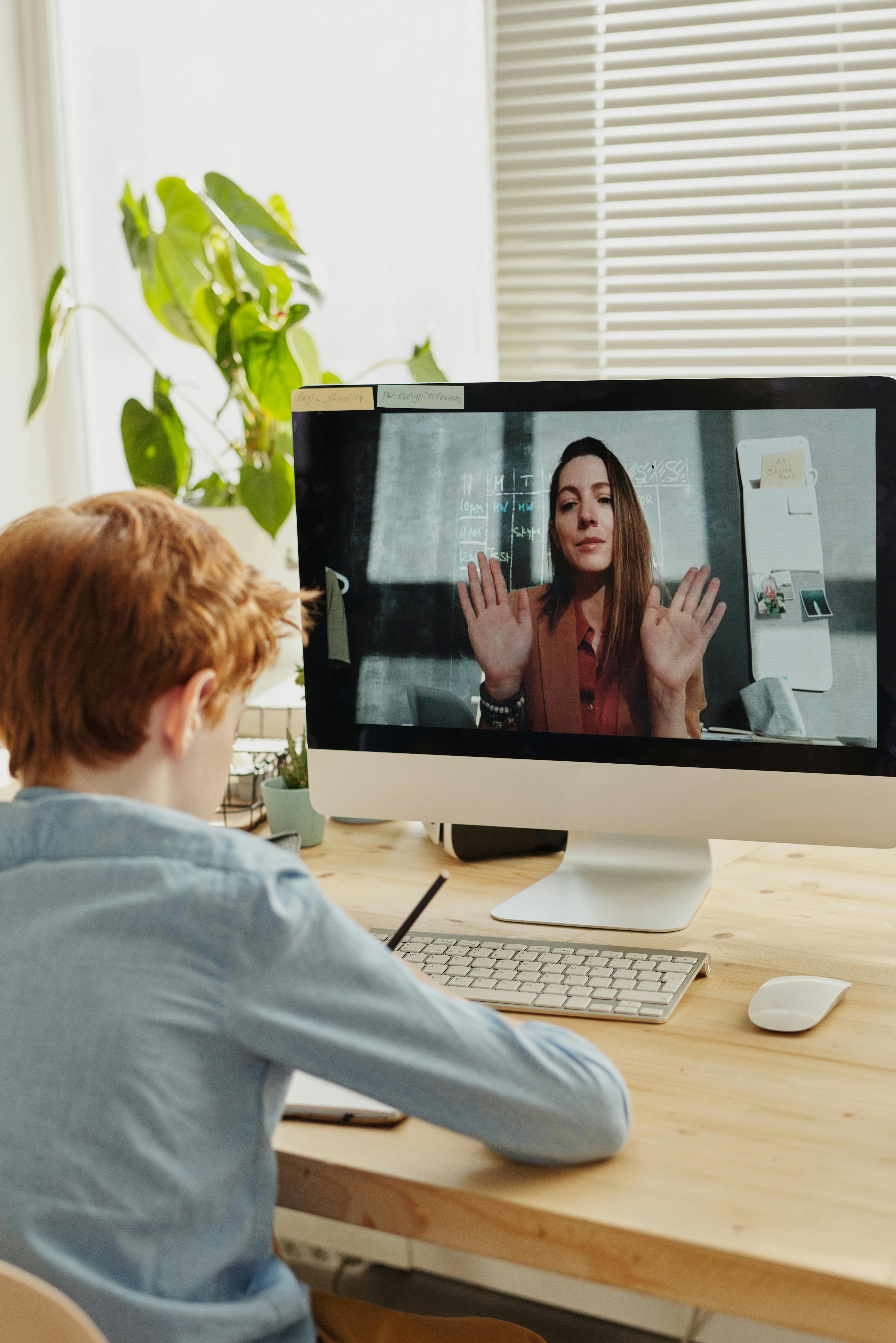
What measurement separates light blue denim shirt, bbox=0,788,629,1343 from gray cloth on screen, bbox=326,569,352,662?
0.52m

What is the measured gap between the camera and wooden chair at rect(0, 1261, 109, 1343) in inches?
21.0

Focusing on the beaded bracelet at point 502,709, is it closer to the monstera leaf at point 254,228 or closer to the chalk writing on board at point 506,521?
the chalk writing on board at point 506,521

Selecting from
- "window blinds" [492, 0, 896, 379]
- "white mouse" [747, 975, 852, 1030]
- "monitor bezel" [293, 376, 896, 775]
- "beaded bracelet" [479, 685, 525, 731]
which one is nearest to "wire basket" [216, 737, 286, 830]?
"monitor bezel" [293, 376, 896, 775]

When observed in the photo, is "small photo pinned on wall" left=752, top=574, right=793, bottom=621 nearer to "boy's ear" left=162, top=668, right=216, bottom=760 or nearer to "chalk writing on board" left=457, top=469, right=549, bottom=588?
"chalk writing on board" left=457, top=469, right=549, bottom=588

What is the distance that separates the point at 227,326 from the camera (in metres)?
1.90

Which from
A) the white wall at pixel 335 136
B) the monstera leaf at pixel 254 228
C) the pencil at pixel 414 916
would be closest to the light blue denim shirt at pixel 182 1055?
the pencil at pixel 414 916

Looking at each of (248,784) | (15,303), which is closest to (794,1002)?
(248,784)

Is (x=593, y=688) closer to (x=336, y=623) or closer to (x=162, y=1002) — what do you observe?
(x=336, y=623)

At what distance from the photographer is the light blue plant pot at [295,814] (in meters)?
1.41

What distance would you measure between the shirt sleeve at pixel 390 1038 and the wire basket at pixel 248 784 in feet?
2.55

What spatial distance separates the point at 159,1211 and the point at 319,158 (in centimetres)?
207

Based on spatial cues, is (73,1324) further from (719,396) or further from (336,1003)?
(719,396)

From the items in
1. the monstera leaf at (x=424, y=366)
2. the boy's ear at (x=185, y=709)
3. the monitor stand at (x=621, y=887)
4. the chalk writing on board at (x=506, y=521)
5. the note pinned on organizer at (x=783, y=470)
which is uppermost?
the monstera leaf at (x=424, y=366)

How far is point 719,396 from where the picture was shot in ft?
3.56
